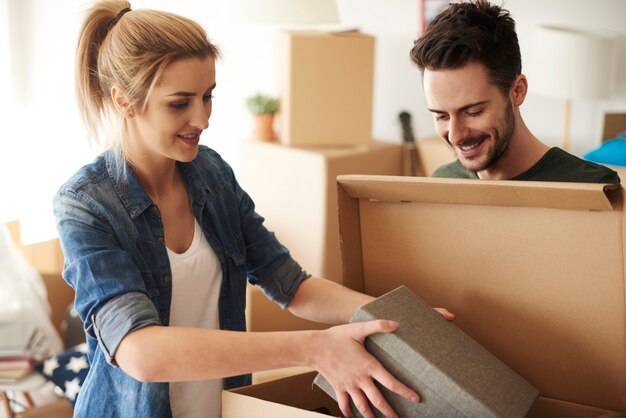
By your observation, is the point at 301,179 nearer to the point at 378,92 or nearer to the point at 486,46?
the point at 378,92

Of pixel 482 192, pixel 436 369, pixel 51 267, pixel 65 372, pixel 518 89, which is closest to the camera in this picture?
pixel 436 369

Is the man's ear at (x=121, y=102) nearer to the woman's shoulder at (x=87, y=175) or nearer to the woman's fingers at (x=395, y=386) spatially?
the woman's shoulder at (x=87, y=175)

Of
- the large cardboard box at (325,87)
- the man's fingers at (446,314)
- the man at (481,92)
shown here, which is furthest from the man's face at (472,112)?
the large cardboard box at (325,87)

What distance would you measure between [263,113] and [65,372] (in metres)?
1.18

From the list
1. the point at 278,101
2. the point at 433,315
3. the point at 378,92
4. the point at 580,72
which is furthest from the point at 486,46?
the point at 378,92

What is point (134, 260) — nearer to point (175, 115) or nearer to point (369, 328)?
point (175, 115)

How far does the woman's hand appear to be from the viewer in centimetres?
101

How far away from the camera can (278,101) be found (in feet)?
9.76

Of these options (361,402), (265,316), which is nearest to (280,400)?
(361,402)

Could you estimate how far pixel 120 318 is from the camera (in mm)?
1036

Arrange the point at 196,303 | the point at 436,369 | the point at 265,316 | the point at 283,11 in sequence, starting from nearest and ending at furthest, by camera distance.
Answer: the point at 436,369
the point at 196,303
the point at 283,11
the point at 265,316

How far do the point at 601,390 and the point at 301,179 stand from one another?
1788 mm

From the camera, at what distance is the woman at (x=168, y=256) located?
1.03 m

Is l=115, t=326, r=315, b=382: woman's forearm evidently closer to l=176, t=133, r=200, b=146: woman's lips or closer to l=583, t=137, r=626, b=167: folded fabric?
l=176, t=133, r=200, b=146: woman's lips
